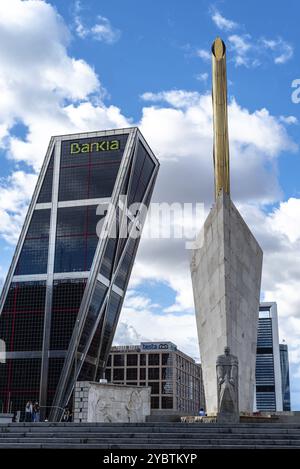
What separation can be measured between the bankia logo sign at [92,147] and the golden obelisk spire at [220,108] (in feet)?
180

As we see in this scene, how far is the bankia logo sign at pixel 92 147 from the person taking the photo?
85938 millimetres

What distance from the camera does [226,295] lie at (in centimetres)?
2577

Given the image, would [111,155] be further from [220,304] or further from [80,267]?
[220,304]

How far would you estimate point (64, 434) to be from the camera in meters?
17.5

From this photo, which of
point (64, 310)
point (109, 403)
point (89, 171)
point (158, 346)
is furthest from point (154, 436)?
point (158, 346)

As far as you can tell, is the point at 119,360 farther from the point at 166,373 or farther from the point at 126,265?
the point at 126,265

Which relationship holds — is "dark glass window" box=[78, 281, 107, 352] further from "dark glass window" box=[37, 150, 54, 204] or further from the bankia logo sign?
the bankia logo sign

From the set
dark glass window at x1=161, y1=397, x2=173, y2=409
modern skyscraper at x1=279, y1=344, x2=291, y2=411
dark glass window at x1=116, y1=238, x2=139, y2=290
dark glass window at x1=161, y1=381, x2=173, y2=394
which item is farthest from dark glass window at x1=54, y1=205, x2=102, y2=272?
modern skyscraper at x1=279, y1=344, x2=291, y2=411

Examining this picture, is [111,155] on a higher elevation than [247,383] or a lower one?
higher
